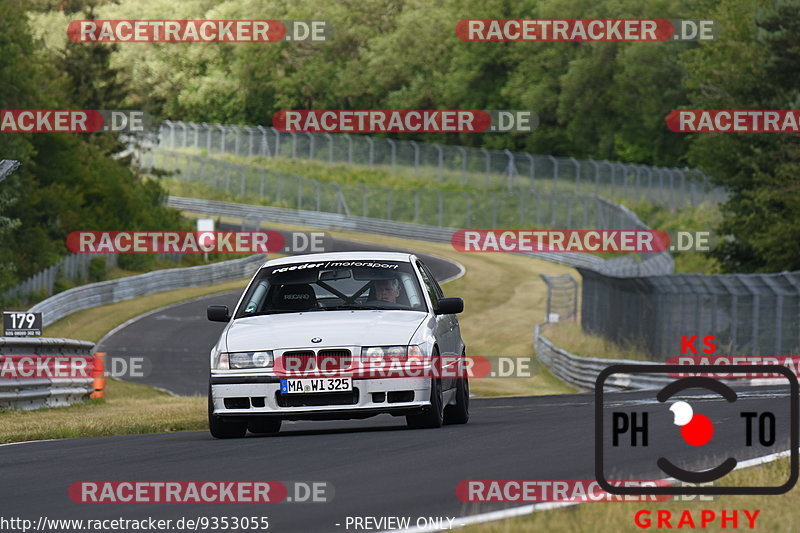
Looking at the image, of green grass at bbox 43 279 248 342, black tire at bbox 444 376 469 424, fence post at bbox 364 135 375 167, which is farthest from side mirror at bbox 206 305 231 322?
fence post at bbox 364 135 375 167

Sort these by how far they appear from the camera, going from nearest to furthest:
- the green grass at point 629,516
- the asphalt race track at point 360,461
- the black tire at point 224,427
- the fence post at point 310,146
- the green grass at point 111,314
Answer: the green grass at point 629,516, the asphalt race track at point 360,461, the black tire at point 224,427, the green grass at point 111,314, the fence post at point 310,146

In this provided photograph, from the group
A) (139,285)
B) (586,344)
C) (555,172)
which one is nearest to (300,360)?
(586,344)

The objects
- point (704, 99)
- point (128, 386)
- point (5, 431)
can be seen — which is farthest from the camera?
point (704, 99)

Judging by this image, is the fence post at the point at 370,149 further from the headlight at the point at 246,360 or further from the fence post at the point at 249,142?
the headlight at the point at 246,360

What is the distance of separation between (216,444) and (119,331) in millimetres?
32991

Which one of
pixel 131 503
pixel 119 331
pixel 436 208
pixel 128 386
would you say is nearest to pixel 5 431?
pixel 131 503

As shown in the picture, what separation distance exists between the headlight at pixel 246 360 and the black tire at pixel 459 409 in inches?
87.8

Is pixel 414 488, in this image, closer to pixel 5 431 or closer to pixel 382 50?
pixel 5 431

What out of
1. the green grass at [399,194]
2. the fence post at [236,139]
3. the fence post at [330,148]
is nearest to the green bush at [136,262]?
the green grass at [399,194]

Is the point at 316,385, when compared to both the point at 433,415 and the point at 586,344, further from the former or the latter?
the point at 586,344

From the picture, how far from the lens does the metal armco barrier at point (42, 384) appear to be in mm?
19344

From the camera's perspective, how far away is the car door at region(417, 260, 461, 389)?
13.6 m

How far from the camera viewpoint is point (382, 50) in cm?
10706

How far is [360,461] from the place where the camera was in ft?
33.9
